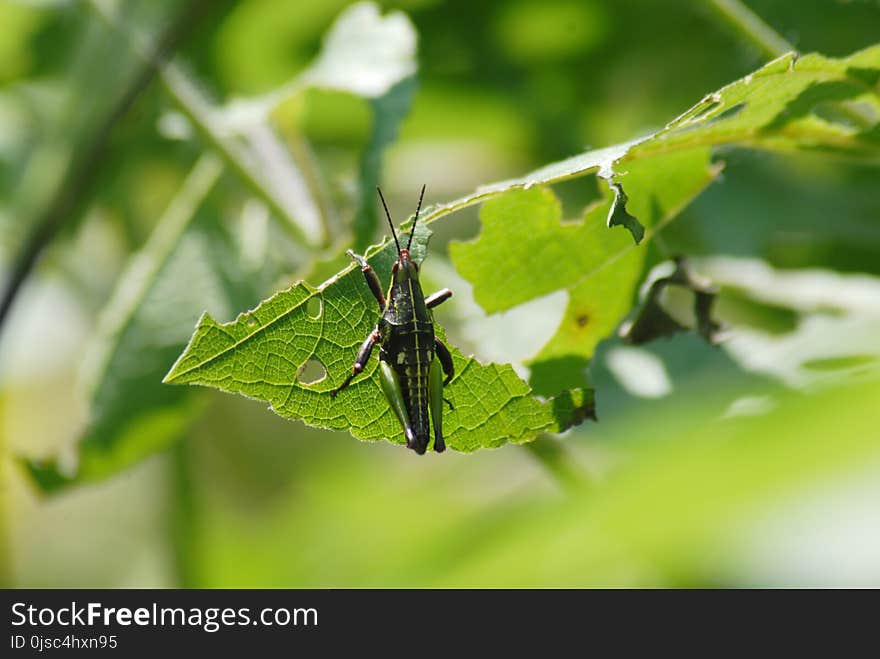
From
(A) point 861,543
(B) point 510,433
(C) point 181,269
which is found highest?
(C) point 181,269

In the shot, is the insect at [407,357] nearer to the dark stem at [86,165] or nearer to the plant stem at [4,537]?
the dark stem at [86,165]

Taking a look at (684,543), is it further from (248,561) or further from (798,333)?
(248,561)

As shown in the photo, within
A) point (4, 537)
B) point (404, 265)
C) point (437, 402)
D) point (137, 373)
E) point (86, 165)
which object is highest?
point (86, 165)

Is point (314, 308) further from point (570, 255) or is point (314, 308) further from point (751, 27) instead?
point (751, 27)

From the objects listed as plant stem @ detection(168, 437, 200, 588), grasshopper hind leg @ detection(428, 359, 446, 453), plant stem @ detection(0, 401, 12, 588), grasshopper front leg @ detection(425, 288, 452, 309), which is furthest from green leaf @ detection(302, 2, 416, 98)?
plant stem @ detection(0, 401, 12, 588)

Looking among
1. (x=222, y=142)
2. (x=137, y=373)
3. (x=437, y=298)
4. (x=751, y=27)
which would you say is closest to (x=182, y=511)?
(x=137, y=373)
